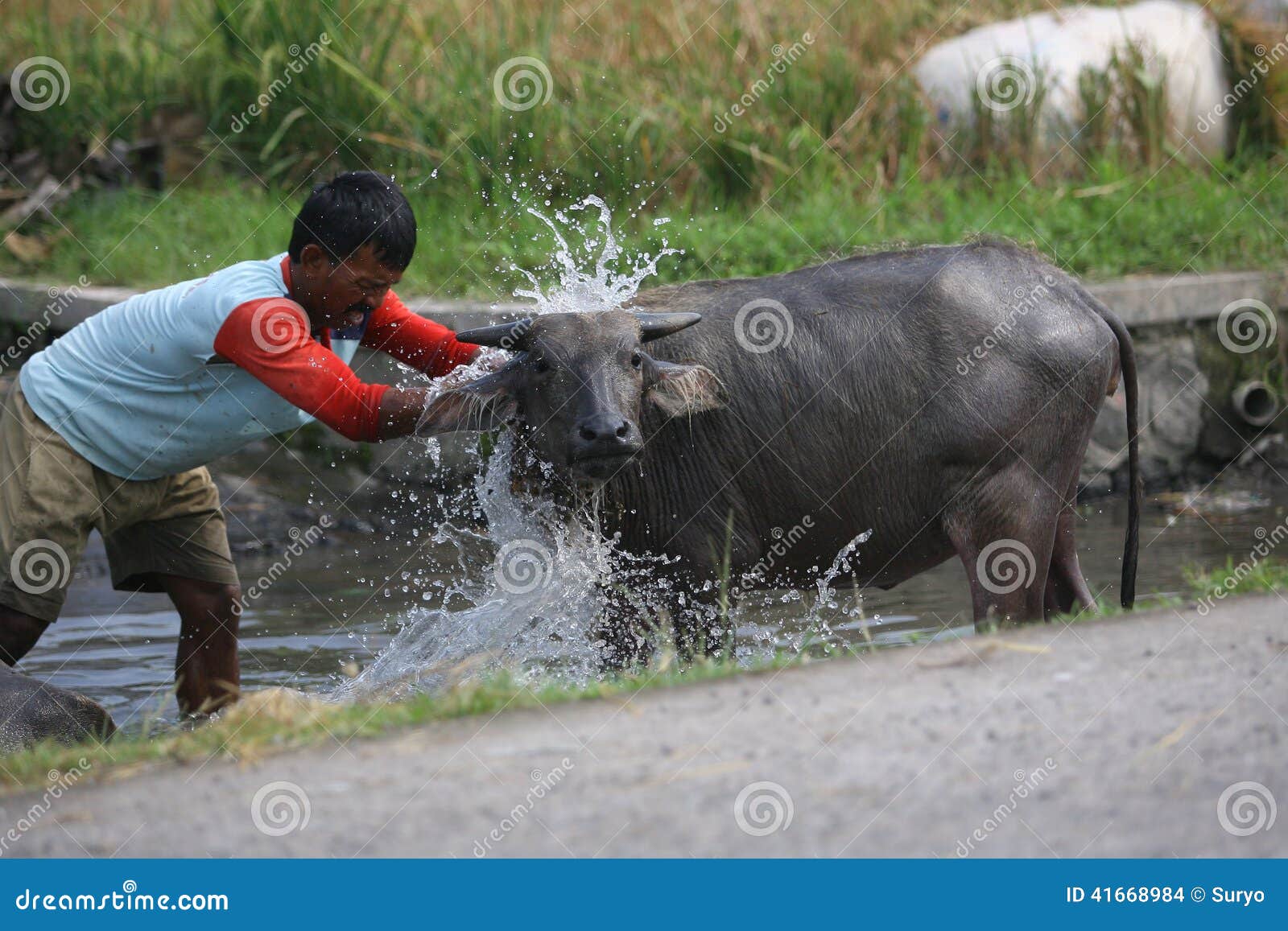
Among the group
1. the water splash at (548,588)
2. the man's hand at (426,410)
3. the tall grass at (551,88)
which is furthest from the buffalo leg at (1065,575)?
the tall grass at (551,88)

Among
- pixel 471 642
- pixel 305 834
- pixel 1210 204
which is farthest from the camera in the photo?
pixel 1210 204

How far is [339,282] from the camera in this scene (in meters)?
4.63

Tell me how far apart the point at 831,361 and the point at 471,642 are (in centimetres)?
166

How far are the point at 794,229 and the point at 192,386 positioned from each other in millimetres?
4328

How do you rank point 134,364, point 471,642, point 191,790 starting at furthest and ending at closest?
1. point 471,642
2. point 134,364
3. point 191,790

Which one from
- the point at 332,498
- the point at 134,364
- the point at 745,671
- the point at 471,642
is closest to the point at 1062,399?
the point at 745,671

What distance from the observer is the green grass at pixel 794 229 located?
8188 millimetres

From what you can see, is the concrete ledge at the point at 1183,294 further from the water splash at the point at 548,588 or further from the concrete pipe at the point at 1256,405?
the water splash at the point at 548,588

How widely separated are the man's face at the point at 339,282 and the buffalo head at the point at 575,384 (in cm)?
30

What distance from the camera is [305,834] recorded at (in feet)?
9.56

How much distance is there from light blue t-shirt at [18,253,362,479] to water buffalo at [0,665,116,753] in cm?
71

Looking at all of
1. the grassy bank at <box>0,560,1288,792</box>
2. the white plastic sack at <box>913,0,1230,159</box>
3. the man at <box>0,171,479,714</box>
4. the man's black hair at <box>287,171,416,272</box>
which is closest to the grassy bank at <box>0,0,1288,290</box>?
the white plastic sack at <box>913,0,1230,159</box>

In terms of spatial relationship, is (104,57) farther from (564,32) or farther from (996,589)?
(996,589)

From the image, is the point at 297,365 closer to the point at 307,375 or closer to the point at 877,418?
the point at 307,375
